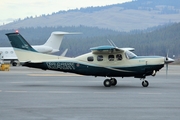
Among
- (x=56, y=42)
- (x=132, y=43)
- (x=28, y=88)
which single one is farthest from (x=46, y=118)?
(x=132, y=43)

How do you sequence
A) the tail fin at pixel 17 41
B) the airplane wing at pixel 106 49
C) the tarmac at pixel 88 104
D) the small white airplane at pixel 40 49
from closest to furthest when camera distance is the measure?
1. the tarmac at pixel 88 104
2. the airplane wing at pixel 106 49
3. the tail fin at pixel 17 41
4. the small white airplane at pixel 40 49

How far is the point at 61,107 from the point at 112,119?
2.99m

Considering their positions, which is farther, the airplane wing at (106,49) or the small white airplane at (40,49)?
the small white airplane at (40,49)

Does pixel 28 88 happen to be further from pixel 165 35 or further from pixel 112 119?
pixel 165 35

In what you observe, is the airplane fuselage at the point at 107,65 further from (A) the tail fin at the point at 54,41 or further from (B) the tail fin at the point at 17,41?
(A) the tail fin at the point at 54,41

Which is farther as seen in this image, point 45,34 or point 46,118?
point 45,34

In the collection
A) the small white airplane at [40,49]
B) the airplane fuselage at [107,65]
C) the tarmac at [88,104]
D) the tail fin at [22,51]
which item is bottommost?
the tarmac at [88,104]

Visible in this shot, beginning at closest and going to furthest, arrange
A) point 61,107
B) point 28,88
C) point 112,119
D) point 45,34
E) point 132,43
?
point 112,119, point 61,107, point 28,88, point 132,43, point 45,34

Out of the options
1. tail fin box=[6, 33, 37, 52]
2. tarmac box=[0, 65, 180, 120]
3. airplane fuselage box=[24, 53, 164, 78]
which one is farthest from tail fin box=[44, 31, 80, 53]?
tarmac box=[0, 65, 180, 120]

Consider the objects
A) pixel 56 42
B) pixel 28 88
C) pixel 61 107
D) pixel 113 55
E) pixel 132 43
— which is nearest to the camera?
pixel 61 107

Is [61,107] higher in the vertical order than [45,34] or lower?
lower

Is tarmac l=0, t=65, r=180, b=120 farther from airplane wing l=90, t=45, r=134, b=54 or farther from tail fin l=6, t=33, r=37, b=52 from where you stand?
tail fin l=6, t=33, r=37, b=52

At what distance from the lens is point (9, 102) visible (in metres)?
19.0

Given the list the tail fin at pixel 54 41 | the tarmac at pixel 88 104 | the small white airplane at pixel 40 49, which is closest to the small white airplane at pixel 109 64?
the tarmac at pixel 88 104
